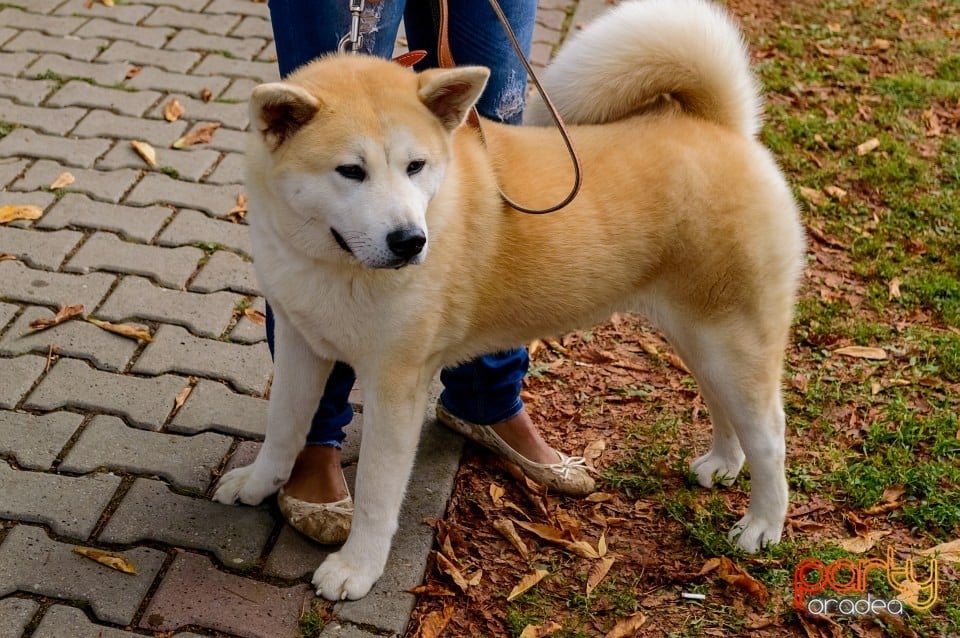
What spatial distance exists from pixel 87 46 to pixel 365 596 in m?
4.01

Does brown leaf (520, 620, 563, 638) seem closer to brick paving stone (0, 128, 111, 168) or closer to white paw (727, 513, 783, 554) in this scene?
white paw (727, 513, 783, 554)

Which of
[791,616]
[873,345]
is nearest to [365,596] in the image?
[791,616]

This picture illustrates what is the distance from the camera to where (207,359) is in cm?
363

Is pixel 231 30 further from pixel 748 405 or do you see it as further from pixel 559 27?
pixel 748 405

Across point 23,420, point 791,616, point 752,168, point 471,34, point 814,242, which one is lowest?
point 814,242

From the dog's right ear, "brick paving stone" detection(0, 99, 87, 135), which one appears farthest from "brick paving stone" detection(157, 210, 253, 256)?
the dog's right ear

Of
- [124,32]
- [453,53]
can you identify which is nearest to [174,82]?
[124,32]

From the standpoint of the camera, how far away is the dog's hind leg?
293cm

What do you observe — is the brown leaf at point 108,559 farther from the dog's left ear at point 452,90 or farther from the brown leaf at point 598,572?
the dog's left ear at point 452,90

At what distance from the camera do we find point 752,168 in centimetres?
288

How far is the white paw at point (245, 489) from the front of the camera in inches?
120

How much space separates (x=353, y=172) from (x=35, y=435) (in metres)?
1.60

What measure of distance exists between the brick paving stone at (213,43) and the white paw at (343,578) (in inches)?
142

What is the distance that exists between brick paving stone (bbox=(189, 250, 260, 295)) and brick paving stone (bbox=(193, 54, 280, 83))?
5.25ft
